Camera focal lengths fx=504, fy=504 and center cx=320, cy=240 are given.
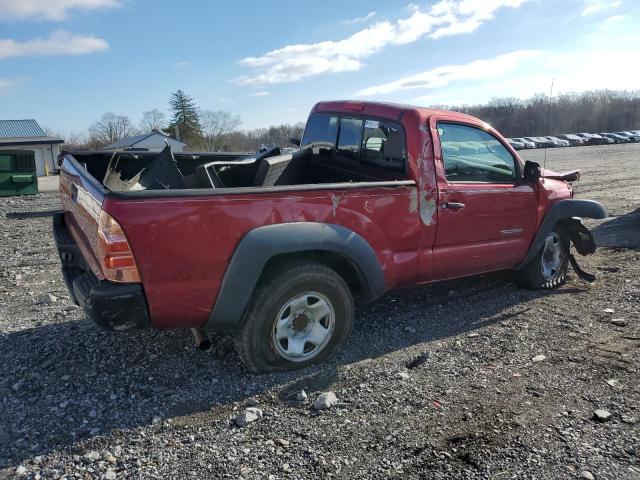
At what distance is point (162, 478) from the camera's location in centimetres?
260

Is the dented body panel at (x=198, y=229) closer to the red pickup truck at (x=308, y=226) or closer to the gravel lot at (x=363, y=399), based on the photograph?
the red pickup truck at (x=308, y=226)

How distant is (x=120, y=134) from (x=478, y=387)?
313ft

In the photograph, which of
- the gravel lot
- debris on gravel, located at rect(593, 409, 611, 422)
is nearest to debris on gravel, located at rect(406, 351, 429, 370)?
the gravel lot

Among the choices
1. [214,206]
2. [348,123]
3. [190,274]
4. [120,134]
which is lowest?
[190,274]

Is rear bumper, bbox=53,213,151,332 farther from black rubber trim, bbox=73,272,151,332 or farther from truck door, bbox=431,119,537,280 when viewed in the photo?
truck door, bbox=431,119,537,280

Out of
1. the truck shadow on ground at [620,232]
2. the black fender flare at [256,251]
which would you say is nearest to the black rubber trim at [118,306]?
the black fender flare at [256,251]

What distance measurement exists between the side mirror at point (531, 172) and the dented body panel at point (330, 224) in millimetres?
52

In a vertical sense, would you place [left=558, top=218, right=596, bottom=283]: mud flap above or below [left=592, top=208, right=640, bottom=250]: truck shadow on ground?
above

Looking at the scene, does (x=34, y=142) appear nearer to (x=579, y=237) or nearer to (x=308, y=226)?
(x=579, y=237)

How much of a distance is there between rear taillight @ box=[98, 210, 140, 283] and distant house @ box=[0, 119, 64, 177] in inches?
1858

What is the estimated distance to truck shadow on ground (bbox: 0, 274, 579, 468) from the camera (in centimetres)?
310

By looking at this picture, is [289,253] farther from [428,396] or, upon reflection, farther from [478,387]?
[478,387]

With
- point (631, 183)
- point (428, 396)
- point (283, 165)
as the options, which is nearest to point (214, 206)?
point (283, 165)

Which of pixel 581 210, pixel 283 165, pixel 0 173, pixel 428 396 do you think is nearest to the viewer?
pixel 428 396
